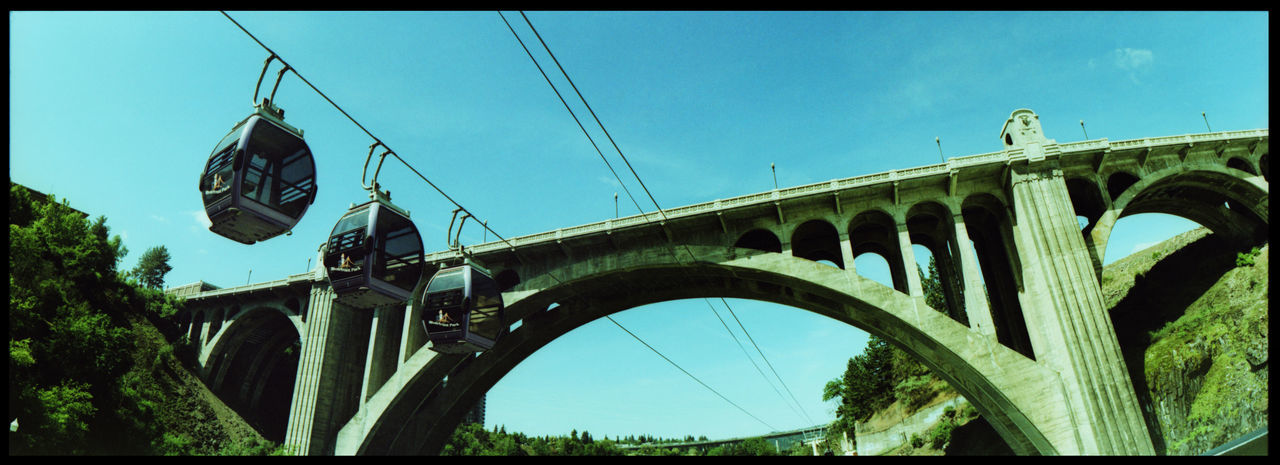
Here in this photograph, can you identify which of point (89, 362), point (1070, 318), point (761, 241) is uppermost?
point (761, 241)

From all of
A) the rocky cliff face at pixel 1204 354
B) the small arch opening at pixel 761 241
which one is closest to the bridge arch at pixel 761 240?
the small arch opening at pixel 761 241

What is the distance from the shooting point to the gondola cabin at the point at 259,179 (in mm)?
9750

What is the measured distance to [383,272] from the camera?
12320 millimetres

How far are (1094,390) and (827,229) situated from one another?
1256cm

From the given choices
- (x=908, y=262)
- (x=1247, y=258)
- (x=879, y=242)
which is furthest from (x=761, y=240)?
(x=1247, y=258)

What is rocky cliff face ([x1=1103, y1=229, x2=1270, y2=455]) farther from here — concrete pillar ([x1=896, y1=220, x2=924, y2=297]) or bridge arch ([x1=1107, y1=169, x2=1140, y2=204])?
concrete pillar ([x1=896, y1=220, x2=924, y2=297])

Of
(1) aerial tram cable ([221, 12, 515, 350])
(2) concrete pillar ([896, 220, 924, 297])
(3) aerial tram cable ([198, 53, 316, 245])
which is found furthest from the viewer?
(2) concrete pillar ([896, 220, 924, 297])

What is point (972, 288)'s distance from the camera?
25125 millimetres

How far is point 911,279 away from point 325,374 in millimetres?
28223

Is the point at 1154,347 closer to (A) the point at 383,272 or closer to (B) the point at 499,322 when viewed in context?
(B) the point at 499,322

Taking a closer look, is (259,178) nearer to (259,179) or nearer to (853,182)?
(259,179)

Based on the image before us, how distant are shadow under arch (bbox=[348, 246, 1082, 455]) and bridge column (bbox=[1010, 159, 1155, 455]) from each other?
0.86 m

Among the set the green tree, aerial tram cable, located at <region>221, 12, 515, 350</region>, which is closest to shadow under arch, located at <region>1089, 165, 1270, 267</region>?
aerial tram cable, located at <region>221, 12, 515, 350</region>

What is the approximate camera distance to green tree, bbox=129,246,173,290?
238 ft
